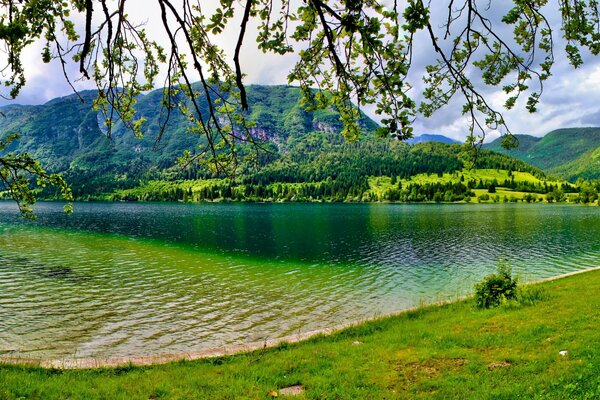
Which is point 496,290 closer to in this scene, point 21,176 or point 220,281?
point 21,176

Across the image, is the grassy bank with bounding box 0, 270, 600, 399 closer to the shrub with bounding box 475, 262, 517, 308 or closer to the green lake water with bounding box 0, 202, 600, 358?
the shrub with bounding box 475, 262, 517, 308

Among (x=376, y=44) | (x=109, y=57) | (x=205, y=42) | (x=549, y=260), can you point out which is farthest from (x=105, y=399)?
(x=549, y=260)

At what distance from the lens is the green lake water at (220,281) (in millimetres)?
22359

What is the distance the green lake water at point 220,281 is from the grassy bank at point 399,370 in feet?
22.3

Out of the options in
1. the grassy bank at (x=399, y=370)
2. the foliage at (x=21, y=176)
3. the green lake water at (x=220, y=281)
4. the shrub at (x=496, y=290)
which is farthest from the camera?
the green lake water at (x=220, y=281)

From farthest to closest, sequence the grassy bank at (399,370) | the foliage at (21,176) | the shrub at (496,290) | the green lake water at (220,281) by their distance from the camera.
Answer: the green lake water at (220,281) < the shrub at (496,290) < the foliage at (21,176) < the grassy bank at (399,370)

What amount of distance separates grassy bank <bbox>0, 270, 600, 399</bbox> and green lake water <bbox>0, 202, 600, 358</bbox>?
6.78 m

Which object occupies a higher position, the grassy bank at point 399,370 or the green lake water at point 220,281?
the grassy bank at point 399,370

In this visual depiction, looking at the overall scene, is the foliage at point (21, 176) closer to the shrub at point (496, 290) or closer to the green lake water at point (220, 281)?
the green lake water at point (220, 281)

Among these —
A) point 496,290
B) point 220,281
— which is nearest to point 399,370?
point 496,290

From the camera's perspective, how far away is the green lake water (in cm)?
2236

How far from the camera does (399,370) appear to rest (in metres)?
12.2

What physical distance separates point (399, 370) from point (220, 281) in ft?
87.8

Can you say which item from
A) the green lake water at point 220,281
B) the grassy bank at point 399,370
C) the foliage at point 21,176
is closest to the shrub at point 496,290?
the grassy bank at point 399,370
